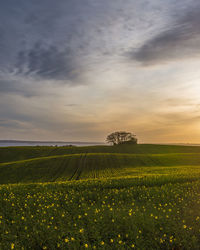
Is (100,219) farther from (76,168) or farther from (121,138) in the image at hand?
(121,138)

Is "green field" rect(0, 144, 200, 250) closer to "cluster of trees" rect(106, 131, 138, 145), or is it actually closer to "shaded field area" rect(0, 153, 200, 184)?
"shaded field area" rect(0, 153, 200, 184)

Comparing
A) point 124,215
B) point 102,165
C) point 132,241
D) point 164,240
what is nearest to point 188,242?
point 164,240

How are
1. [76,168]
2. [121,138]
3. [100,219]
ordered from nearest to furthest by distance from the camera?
[100,219] → [76,168] → [121,138]

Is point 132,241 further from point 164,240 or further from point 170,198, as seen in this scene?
point 170,198

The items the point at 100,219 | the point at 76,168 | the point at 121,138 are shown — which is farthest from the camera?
the point at 121,138

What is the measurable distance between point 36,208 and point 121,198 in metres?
4.93

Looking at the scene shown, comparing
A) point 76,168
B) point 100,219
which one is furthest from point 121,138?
point 100,219

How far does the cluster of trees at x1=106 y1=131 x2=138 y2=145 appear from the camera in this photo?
128375 mm

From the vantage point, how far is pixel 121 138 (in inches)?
5187

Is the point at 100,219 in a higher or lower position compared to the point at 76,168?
higher

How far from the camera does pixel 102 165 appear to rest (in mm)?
51375

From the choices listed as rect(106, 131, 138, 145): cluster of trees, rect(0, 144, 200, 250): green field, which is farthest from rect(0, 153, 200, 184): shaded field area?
rect(106, 131, 138, 145): cluster of trees

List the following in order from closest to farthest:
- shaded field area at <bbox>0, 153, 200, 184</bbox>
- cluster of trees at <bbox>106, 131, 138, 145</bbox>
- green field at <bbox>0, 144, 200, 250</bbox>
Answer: green field at <bbox>0, 144, 200, 250</bbox>
shaded field area at <bbox>0, 153, 200, 184</bbox>
cluster of trees at <bbox>106, 131, 138, 145</bbox>

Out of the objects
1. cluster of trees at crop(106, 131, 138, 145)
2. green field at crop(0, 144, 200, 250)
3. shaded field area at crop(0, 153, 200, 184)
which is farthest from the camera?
cluster of trees at crop(106, 131, 138, 145)
